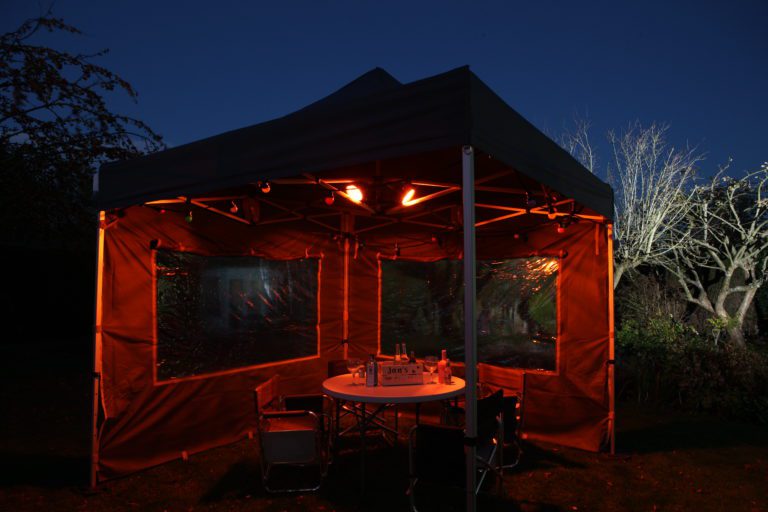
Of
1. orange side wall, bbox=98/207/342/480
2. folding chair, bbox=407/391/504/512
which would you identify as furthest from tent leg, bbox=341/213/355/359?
folding chair, bbox=407/391/504/512

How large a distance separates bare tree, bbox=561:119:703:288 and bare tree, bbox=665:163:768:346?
1.00ft

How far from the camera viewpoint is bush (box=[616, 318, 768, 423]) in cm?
554

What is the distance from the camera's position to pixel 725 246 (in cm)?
967

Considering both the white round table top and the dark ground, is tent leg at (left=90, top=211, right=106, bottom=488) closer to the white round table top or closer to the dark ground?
the dark ground

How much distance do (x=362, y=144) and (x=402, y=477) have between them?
2.68 m

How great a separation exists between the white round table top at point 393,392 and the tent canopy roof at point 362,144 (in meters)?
1.65

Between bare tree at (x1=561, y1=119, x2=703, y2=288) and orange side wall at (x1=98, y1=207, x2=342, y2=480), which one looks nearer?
orange side wall at (x1=98, y1=207, x2=342, y2=480)

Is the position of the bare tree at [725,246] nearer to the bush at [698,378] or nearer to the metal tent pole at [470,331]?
the bush at [698,378]

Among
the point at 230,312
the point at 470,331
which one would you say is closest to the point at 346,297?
the point at 230,312

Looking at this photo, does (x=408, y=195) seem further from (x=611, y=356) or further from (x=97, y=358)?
(x=97, y=358)

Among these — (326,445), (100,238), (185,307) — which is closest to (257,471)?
(326,445)

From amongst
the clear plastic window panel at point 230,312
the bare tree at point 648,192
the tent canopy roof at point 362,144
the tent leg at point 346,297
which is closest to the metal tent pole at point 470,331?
the tent canopy roof at point 362,144

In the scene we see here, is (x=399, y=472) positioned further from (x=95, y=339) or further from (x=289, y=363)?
(x=95, y=339)

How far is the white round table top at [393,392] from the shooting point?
11.2ft
